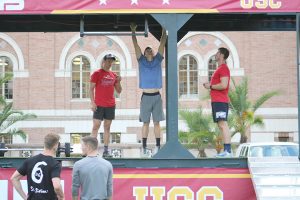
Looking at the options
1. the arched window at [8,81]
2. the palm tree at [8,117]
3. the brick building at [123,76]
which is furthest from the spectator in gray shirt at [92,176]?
the arched window at [8,81]

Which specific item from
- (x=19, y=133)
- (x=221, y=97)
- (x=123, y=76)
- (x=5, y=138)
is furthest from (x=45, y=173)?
(x=123, y=76)

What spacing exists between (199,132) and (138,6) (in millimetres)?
27125

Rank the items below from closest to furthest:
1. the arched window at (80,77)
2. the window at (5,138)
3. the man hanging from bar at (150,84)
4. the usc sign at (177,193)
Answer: the usc sign at (177,193) → the man hanging from bar at (150,84) → the window at (5,138) → the arched window at (80,77)

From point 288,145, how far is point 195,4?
9662mm

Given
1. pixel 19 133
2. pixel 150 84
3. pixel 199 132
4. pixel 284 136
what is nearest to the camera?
pixel 150 84

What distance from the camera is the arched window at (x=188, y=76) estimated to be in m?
44.1

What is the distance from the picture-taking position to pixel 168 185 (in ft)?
33.7

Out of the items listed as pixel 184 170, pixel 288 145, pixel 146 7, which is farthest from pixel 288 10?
pixel 288 145

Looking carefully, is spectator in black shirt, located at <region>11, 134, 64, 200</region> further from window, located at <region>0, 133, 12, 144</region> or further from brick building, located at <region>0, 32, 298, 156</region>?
brick building, located at <region>0, 32, 298, 156</region>

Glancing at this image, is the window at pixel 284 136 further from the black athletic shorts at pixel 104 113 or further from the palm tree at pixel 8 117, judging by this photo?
the black athletic shorts at pixel 104 113

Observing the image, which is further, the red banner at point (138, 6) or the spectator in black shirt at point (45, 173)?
the red banner at point (138, 6)

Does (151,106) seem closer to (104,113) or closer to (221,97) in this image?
(104,113)

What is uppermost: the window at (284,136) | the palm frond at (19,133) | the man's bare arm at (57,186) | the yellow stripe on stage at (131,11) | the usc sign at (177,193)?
the yellow stripe on stage at (131,11)

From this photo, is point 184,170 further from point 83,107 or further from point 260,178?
point 83,107
